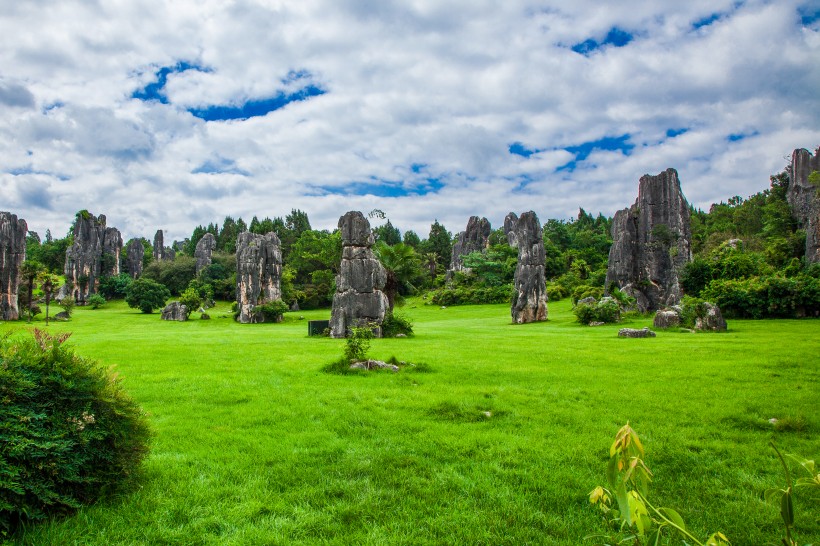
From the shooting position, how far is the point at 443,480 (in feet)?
17.6

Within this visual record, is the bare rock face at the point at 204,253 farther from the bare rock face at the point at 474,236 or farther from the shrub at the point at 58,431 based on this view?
the shrub at the point at 58,431

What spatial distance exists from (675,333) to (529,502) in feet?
68.7

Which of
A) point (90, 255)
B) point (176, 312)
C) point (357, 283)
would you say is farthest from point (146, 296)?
point (357, 283)

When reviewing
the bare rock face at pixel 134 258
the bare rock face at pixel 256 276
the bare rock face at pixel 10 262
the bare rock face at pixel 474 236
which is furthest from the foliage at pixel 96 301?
the bare rock face at pixel 474 236

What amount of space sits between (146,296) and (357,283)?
38.9 m

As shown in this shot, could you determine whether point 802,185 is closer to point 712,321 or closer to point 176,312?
point 712,321

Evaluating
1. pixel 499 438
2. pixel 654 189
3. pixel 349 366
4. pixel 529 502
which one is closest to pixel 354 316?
pixel 349 366

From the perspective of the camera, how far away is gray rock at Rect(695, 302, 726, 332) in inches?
888

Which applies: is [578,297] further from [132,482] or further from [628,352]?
[132,482]

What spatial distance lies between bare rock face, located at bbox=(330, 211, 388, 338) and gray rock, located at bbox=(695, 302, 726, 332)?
15.9 meters

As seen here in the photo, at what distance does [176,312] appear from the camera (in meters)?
45.9

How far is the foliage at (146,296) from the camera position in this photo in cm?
5338

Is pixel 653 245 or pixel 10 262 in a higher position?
pixel 653 245

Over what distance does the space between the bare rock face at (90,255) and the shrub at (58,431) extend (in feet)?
250
